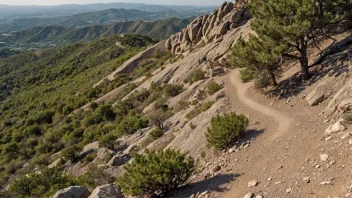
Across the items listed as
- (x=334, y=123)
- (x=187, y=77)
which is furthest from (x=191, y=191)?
(x=187, y=77)

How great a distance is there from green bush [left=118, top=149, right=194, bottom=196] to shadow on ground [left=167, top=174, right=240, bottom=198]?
39cm

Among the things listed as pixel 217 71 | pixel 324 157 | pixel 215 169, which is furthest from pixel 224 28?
pixel 324 157

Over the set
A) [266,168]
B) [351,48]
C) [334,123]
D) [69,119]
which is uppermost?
[351,48]

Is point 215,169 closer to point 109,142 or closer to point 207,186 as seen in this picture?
point 207,186

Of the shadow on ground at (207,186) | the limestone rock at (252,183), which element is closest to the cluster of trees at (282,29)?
the shadow on ground at (207,186)

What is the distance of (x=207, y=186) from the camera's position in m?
13.1

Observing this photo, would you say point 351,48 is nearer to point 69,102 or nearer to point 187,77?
point 187,77

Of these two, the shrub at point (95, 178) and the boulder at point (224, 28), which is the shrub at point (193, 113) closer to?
the shrub at point (95, 178)

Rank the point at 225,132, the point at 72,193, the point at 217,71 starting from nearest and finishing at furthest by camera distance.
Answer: the point at 72,193 < the point at 225,132 < the point at 217,71

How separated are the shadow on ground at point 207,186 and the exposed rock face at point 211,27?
31.4 m

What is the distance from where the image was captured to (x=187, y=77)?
123 feet

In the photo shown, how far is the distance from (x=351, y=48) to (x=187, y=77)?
66.3 ft

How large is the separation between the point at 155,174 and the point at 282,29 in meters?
12.4

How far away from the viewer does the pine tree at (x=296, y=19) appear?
18.2 meters
